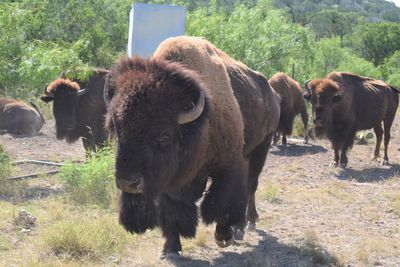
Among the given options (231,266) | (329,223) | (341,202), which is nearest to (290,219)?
(329,223)

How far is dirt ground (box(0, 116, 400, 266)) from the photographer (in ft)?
19.6

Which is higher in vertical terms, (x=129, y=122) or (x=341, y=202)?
(x=129, y=122)

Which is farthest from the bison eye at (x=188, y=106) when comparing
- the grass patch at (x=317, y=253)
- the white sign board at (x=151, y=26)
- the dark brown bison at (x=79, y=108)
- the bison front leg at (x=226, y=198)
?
the dark brown bison at (x=79, y=108)

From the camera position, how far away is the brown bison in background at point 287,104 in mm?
16267

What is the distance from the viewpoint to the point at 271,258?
596 centimetres

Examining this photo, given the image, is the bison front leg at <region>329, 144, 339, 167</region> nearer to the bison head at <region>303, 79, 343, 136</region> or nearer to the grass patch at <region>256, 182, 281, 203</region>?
the bison head at <region>303, 79, 343, 136</region>

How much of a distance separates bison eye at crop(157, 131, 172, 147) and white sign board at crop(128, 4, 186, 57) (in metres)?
5.35

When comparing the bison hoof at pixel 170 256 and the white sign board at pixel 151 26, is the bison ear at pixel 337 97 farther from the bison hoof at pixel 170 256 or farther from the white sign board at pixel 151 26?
the bison hoof at pixel 170 256

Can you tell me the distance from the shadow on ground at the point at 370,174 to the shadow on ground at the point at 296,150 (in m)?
2.19

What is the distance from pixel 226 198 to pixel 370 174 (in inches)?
296

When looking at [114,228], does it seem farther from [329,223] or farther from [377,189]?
[377,189]

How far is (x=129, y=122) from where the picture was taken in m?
4.32

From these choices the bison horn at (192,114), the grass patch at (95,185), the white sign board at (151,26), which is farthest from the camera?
the white sign board at (151,26)

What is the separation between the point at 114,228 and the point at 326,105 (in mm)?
7510
